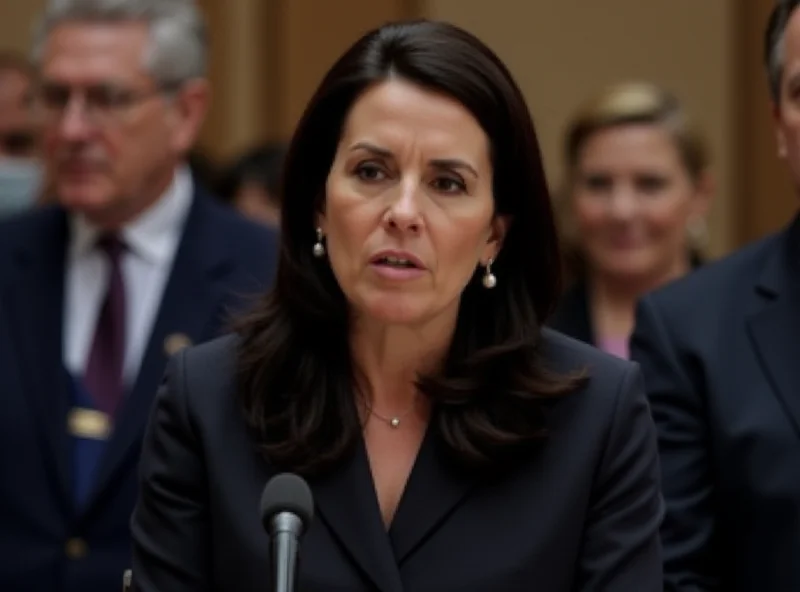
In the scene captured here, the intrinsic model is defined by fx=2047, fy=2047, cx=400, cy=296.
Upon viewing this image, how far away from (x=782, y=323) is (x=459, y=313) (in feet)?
1.80

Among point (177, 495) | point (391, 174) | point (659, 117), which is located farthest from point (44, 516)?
point (659, 117)

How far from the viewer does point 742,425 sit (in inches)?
122

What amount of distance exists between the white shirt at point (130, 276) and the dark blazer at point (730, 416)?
4.27ft

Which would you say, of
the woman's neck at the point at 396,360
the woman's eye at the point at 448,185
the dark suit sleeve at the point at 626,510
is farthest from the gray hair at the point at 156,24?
the dark suit sleeve at the point at 626,510

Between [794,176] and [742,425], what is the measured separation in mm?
423

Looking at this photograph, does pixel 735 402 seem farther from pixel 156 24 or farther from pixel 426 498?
pixel 156 24

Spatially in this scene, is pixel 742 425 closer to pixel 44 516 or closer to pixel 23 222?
pixel 44 516

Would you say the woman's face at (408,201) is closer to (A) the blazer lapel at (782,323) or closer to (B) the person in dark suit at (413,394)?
(B) the person in dark suit at (413,394)

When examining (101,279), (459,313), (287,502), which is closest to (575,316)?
(101,279)

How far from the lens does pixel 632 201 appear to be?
504 centimetres

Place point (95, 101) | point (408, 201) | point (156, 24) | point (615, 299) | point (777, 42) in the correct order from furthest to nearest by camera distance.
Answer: point (615, 299) < point (156, 24) < point (95, 101) < point (777, 42) < point (408, 201)

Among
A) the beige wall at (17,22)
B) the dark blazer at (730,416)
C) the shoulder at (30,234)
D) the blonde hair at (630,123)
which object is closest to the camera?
the dark blazer at (730,416)

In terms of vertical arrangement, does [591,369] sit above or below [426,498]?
above

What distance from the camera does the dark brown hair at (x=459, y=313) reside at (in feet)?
9.42
